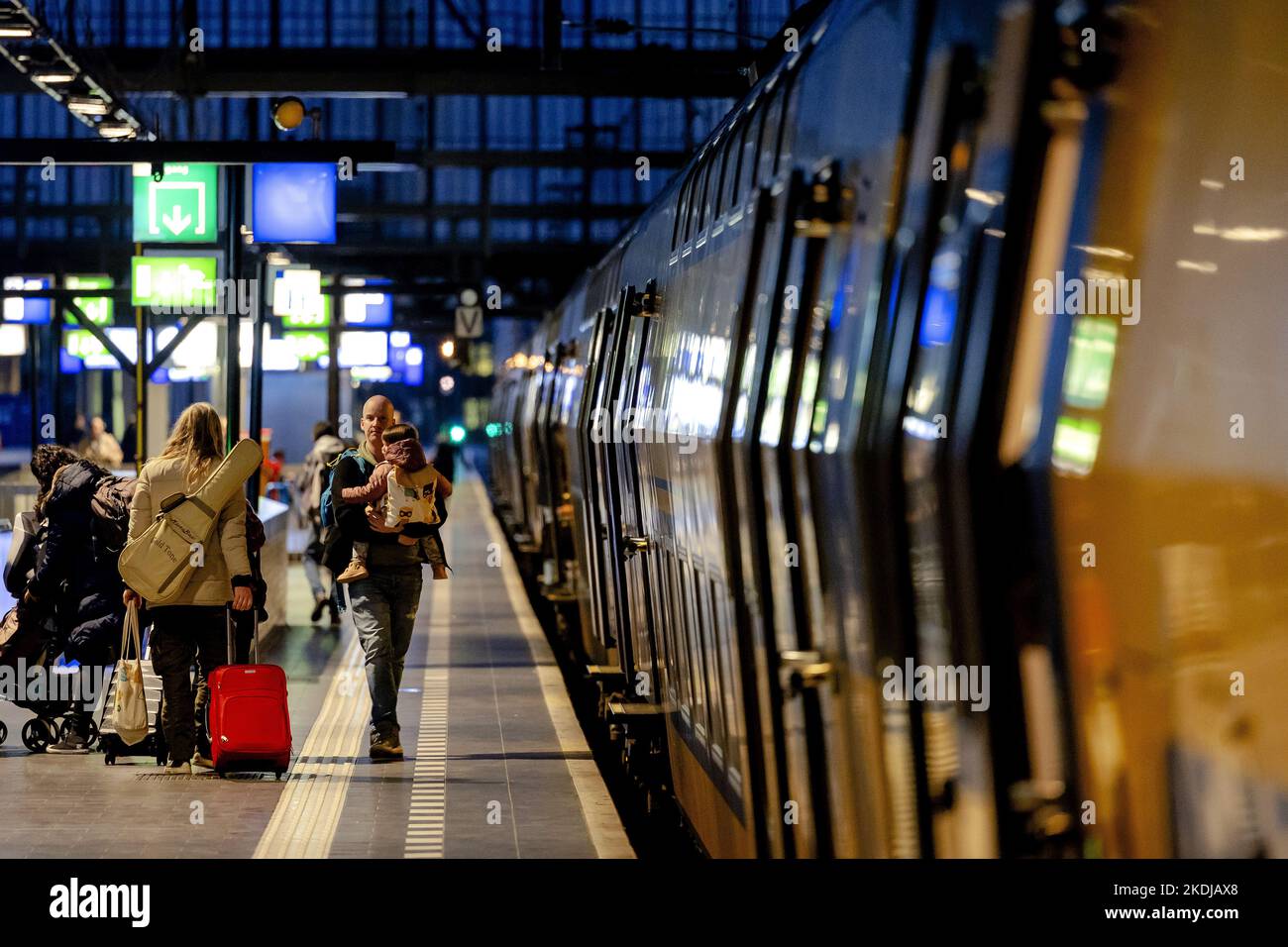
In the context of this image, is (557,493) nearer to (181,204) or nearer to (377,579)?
(181,204)

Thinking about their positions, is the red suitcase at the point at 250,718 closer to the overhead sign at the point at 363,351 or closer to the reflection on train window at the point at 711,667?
the reflection on train window at the point at 711,667

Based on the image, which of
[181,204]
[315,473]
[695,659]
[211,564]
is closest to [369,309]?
[315,473]

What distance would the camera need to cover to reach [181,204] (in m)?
13.0

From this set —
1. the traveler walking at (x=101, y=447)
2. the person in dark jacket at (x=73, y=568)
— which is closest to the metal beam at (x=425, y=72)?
the person in dark jacket at (x=73, y=568)

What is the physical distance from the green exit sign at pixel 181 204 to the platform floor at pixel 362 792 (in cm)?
329

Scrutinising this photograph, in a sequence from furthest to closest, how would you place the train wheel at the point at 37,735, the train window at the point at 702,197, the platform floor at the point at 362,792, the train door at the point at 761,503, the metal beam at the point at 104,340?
the metal beam at the point at 104,340
the train wheel at the point at 37,735
the platform floor at the point at 362,792
the train window at the point at 702,197
the train door at the point at 761,503

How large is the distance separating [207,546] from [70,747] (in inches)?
72.6

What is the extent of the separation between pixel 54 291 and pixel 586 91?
305 inches

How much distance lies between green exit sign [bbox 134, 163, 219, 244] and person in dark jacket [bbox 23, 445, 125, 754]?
3.84 m

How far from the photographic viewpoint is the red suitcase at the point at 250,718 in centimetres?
862

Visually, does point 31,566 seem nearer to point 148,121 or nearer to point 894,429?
point 894,429

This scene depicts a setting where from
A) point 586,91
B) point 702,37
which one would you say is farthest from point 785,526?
point 702,37

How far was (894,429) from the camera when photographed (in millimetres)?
3490

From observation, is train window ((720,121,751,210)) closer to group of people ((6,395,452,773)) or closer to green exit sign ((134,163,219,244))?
group of people ((6,395,452,773))
